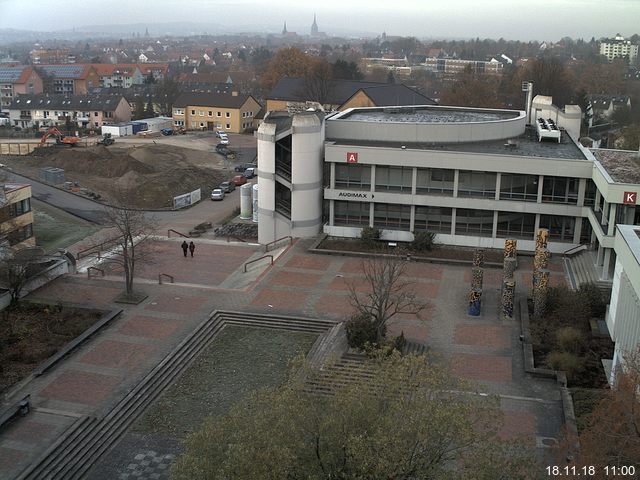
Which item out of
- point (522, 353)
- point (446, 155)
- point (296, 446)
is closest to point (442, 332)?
point (522, 353)

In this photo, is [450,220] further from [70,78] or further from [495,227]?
[70,78]

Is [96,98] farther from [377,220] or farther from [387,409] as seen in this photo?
[387,409]

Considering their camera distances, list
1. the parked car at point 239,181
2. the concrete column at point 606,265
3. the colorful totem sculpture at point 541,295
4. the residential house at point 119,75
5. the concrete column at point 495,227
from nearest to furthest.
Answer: the colorful totem sculpture at point 541,295 < the concrete column at point 606,265 < the concrete column at point 495,227 < the parked car at point 239,181 < the residential house at point 119,75

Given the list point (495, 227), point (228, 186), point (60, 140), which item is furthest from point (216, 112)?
point (495, 227)

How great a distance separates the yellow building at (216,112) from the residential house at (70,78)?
177 ft

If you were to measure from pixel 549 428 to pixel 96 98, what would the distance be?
9484cm

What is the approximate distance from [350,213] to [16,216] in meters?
18.7

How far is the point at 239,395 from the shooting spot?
80.1 ft

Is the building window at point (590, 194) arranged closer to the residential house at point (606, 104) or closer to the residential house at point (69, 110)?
the residential house at point (606, 104)

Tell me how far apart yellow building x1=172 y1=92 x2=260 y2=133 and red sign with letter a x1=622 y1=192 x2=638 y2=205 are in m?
70.7

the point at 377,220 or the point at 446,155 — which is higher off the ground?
the point at 446,155

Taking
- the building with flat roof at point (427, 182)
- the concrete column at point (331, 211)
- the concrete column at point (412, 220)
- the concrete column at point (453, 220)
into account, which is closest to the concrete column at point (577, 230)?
the building with flat roof at point (427, 182)

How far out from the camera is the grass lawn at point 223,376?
75.7 feet

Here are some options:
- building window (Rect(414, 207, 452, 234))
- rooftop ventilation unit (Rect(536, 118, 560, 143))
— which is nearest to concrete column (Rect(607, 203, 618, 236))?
building window (Rect(414, 207, 452, 234))
